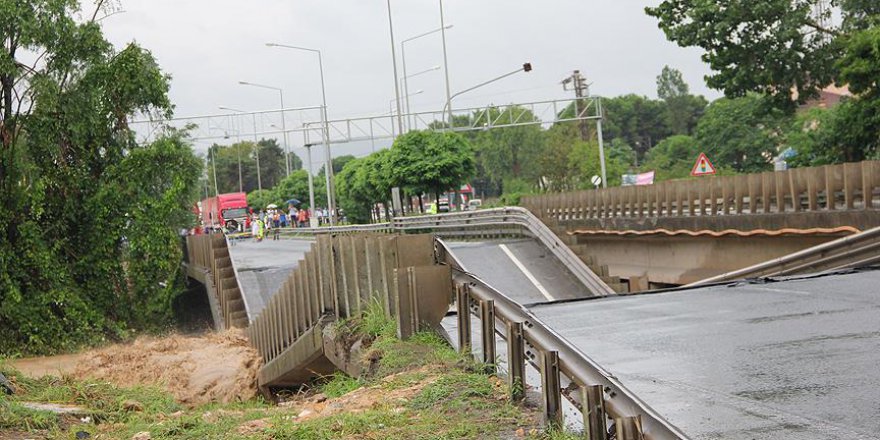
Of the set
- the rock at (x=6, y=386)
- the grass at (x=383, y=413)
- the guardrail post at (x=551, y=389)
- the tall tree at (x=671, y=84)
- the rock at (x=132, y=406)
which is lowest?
the rock at (x=132, y=406)

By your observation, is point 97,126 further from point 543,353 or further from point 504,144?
point 504,144

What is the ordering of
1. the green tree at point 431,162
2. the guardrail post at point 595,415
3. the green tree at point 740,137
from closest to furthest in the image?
the guardrail post at point 595,415 < the green tree at point 431,162 < the green tree at point 740,137

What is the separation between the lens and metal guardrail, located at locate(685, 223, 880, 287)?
1498 centimetres

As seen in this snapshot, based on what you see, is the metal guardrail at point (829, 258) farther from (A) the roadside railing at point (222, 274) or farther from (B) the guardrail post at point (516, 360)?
(A) the roadside railing at point (222, 274)

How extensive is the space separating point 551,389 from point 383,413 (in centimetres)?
180

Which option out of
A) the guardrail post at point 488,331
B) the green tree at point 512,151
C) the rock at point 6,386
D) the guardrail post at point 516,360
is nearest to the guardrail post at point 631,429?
the guardrail post at point 516,360

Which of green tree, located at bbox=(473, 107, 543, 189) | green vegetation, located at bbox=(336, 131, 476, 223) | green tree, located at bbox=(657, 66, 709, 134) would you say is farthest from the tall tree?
green vegetation, located at bbox=(336, 131, 476, 223)

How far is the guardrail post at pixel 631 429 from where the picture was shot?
503 cm

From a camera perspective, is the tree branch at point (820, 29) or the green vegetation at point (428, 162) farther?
the green vegetation at point (428, 162)

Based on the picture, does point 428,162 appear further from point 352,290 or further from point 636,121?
point 636,121

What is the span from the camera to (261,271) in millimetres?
34688

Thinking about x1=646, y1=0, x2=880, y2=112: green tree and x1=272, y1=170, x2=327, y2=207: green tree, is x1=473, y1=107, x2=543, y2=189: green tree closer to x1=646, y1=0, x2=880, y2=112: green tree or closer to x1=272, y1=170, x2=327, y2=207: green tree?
x1=272, y1=170, x2=327, y2=207: green tree

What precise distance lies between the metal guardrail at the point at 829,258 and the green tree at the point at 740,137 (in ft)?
185

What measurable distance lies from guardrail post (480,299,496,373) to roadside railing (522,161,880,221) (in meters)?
14.2
